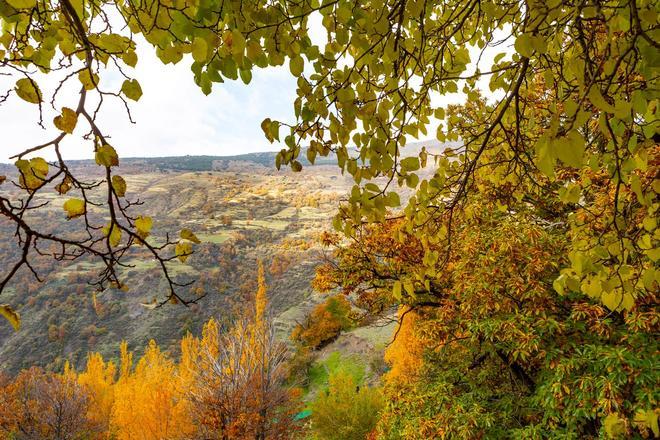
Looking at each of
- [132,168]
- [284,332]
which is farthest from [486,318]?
[132,168]

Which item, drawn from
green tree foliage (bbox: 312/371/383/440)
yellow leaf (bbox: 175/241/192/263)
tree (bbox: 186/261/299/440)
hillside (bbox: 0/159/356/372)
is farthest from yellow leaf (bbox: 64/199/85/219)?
green tree foliage (bbox: 312/371/383/440)

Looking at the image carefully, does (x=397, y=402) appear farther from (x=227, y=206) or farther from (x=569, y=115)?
(x=227, y=206)

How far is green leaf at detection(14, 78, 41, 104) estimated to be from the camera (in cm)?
111

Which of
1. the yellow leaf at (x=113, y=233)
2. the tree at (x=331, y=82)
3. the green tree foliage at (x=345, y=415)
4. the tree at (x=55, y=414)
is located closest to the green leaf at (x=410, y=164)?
the tree at (x=331, y=82)

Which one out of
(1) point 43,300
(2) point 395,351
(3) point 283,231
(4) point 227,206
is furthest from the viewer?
(4) point 227,206

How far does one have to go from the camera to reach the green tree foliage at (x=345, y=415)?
637 inches

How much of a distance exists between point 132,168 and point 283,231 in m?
65.0

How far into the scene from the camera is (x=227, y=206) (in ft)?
318

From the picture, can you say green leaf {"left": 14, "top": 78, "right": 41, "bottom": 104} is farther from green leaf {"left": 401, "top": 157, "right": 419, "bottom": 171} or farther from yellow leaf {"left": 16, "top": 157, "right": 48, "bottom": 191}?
green leaf {"left": 401, "top": 157, "right": 419, "bottom": 171}

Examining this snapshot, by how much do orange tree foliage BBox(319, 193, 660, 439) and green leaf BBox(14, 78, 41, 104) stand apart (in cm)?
299

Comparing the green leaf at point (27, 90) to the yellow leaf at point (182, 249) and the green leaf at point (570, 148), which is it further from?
the green leaf at point (570, 148)

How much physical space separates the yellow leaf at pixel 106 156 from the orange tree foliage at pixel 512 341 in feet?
9.36

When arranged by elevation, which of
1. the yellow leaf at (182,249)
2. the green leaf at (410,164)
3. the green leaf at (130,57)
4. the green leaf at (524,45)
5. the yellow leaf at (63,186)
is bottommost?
the yellow leaf at (182,249)

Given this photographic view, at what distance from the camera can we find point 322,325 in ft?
118
